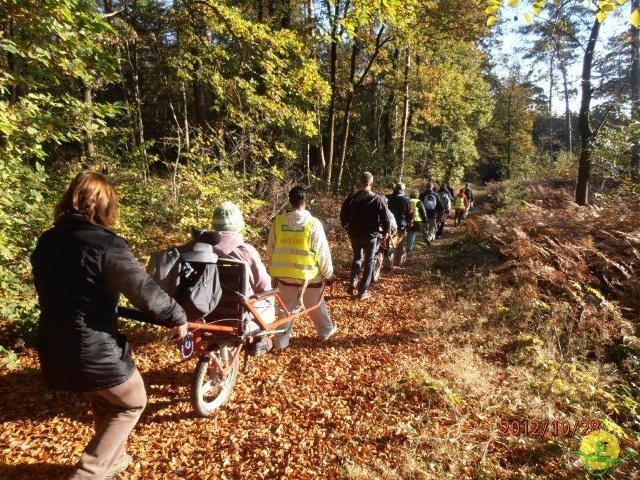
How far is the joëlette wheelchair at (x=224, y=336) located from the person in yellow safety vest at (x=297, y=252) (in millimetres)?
1018

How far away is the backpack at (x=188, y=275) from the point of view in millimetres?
3108

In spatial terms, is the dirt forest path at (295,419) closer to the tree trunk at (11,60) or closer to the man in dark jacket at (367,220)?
the man in dark jacket at (367,220)

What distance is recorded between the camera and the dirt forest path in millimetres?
3316

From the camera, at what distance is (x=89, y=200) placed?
94.2 inches

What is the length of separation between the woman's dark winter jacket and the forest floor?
4.86 feet

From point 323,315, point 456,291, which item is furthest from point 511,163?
point 323,315

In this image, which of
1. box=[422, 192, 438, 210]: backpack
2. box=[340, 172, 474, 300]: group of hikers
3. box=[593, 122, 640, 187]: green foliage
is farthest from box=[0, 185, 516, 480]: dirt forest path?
box=[593, 122, 640, 187]: green foliage

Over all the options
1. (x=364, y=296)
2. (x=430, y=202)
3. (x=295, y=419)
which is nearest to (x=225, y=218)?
(x=295, y=419)

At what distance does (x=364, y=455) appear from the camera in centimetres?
347

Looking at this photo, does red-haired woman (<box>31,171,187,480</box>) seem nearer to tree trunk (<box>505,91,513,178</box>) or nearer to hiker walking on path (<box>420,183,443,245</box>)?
hiker walking on path (<box>420,183,443,245</box>)

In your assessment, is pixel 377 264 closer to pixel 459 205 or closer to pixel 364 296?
pixel 364 296

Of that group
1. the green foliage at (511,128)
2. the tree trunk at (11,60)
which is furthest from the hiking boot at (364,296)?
the green foliage at (511,128)

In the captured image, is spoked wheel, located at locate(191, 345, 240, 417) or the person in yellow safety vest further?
the person in yellow safety vest

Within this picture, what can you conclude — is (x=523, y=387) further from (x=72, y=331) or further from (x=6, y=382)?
(x=6, y=382)
